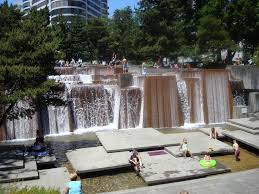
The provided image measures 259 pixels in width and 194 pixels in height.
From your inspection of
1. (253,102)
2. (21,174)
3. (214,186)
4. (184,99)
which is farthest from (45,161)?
(253,102)

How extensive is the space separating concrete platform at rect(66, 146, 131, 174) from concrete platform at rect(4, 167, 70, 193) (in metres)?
0.76

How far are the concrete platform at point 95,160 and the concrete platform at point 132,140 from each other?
21.3 inches

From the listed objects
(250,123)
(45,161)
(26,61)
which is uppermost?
(26,61)

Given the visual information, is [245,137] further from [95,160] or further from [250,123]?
[95,160]

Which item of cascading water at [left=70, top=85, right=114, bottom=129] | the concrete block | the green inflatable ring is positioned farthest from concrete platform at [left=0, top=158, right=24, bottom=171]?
the concrete block

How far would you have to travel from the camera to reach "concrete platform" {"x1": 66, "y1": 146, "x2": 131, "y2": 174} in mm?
17672

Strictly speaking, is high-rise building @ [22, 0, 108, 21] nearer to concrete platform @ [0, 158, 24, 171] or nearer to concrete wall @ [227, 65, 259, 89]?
concrete wall @ [227, 65, 259, 89]

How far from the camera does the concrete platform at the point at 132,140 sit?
20.7m

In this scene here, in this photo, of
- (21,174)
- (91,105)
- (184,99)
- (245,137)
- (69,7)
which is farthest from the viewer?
(69,7)

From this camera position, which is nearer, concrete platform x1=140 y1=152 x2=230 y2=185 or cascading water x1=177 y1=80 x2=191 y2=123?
concrete platform x1=140 y1=152 x2=230 y2=185

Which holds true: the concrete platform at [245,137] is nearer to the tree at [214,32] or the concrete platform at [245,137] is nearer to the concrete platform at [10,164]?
the concrete platform at [10,164]

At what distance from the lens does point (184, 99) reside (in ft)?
102

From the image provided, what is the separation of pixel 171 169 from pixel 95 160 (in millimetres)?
3558

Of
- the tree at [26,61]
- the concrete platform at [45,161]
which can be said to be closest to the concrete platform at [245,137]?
the tree at [26,61]
